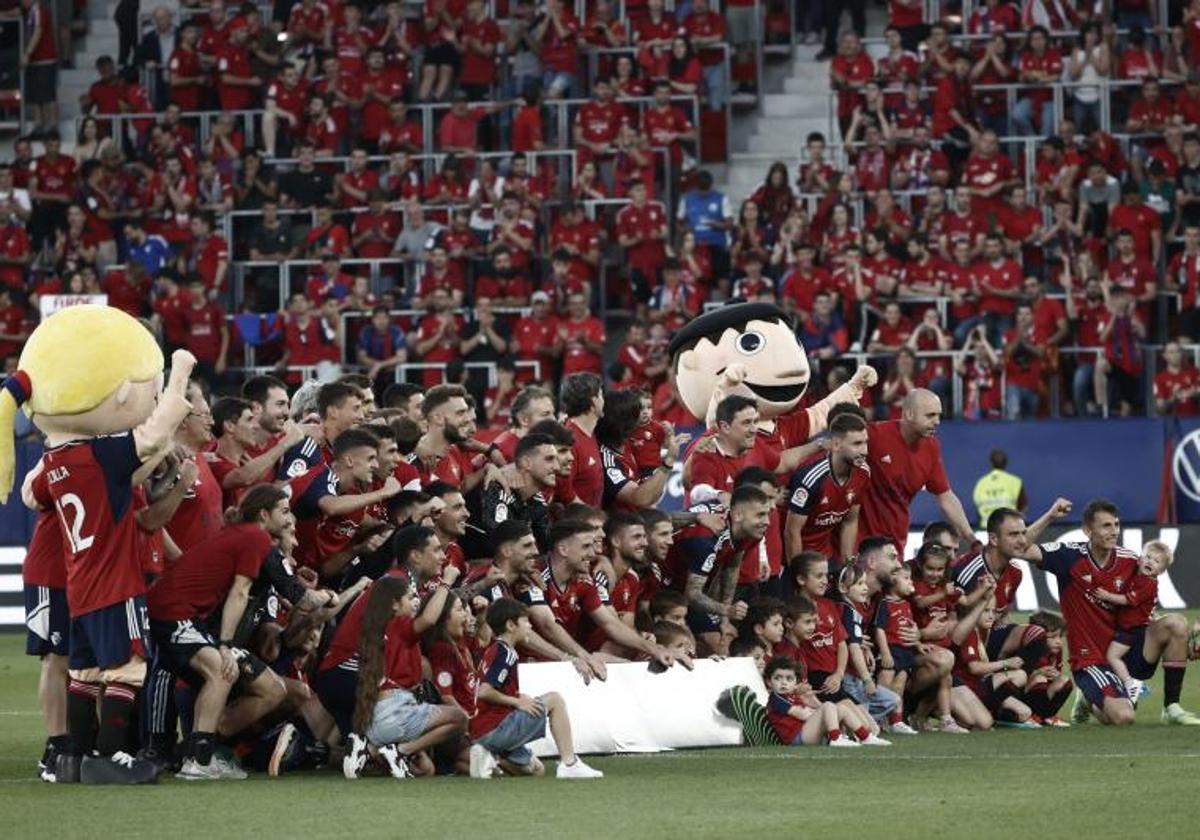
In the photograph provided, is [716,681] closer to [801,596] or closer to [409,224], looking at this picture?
[801,596]

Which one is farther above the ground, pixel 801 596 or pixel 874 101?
pixel 874 101

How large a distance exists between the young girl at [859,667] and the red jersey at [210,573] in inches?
146

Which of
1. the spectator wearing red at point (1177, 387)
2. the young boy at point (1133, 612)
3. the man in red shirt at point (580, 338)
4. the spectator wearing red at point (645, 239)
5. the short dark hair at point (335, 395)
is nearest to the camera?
the short dark hair at point (335, 395)

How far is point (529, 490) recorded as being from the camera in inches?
509

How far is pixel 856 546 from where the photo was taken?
1460cm

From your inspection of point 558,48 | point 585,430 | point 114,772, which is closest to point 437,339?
point 558,48

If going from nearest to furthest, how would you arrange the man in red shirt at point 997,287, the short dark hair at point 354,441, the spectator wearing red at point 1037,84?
the short dark hair at point 354,441 → the man in red shirt at point 997,287 → the spectator wearing red at point 1037,84

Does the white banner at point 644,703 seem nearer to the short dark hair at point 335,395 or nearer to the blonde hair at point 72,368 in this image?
the short dark hair at point 335,395

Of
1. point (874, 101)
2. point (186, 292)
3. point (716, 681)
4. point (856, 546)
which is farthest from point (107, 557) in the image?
point (874, 101)

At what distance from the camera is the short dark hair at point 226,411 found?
12.4m

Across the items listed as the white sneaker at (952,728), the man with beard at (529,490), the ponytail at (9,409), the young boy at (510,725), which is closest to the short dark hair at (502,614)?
the young boy at (510,725)

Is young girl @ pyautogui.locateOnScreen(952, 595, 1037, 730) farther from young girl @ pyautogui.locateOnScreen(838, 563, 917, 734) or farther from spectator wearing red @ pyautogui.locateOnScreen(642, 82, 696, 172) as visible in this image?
spectator wearing red @ pyautogui.locateOnScreen(642, 82, 696, 172)

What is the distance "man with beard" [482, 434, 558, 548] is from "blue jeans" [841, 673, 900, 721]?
1910 mm

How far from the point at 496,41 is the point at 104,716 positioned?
1880 centimetres
